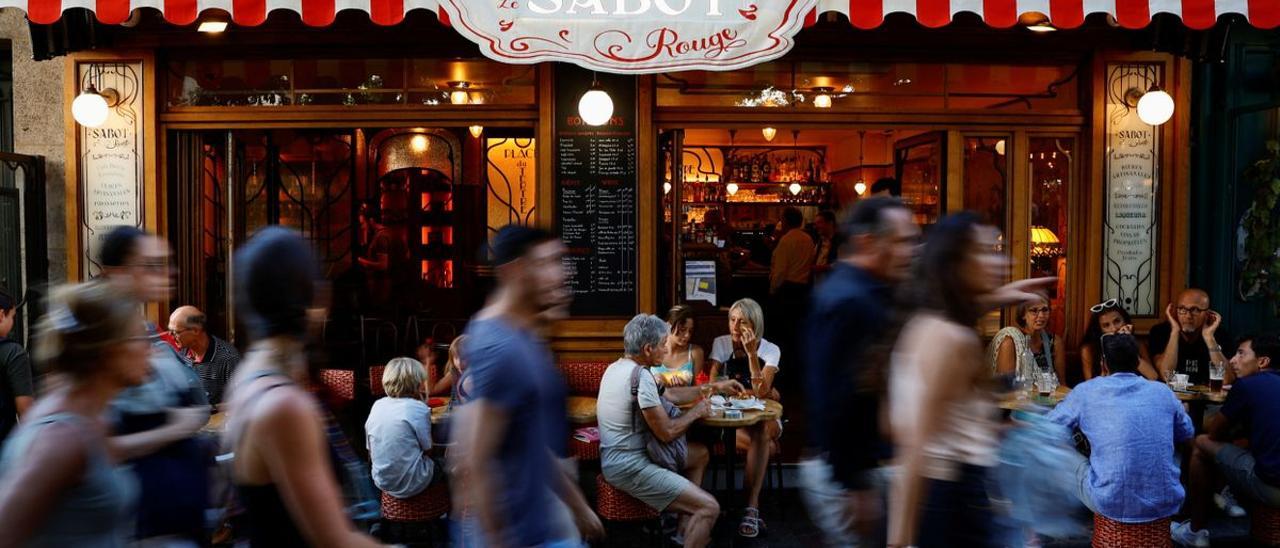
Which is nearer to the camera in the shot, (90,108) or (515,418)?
(515,418)

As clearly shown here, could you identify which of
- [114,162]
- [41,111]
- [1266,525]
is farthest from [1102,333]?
[41,111]

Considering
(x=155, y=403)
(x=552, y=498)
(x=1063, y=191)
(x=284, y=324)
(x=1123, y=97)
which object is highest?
(x=1123, y=97)

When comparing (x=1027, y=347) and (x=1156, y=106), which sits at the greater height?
(x=1156, y=106)

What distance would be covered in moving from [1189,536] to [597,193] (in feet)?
15.0

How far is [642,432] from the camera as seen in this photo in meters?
5.86

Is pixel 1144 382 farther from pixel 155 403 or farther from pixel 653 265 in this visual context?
pixel 155 403

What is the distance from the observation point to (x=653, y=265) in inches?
329

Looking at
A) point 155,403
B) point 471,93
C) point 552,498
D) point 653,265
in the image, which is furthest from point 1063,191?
point 155,403

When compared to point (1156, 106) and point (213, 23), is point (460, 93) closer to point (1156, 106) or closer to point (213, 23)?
point (213, 23)

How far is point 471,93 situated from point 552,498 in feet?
18.1

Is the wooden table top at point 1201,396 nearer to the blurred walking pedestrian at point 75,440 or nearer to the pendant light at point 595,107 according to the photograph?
the pendant light at point 595,107

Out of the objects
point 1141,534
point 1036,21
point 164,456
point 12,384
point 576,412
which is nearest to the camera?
point 164,456

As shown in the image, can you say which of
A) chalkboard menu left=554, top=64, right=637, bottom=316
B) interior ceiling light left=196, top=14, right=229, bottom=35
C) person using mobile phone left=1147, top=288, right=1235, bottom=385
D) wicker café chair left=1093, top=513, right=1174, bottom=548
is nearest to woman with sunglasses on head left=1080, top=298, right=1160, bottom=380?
person using mobile phone left=1147, top=288, right=1235, bottom=385

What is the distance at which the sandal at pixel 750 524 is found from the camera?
6.71m
